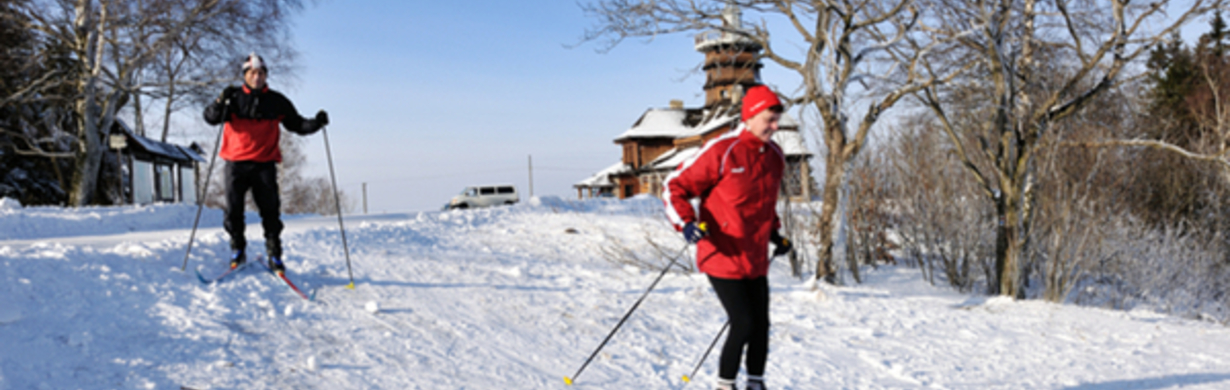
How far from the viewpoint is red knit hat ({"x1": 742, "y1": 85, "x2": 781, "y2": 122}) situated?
3514mm

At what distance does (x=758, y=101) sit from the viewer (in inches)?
139

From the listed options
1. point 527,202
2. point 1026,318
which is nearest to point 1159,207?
point 1026,318

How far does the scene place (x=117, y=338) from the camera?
399 centimetres

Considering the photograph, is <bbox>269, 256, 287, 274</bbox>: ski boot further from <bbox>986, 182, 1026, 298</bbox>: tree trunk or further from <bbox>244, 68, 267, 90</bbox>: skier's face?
<bbox>986, 182, 1026, 298</bbox>: tree trunk

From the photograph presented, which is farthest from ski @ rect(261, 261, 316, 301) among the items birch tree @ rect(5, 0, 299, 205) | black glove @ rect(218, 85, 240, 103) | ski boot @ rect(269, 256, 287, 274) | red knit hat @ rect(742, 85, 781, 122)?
birch tree @ rect(5, 0, 299, 205)

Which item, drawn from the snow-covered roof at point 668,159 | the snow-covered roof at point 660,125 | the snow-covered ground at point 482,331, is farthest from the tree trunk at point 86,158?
the snow-covered roof at point 660,125

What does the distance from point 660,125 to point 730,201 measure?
41.7m

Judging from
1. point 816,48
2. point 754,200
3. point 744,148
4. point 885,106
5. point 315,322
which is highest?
point 816,48

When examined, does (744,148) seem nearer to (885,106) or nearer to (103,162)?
(885,106)

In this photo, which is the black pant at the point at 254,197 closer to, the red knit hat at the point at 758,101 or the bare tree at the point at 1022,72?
the red knit hat at the point at 758,101

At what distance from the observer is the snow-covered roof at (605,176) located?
46.2 m

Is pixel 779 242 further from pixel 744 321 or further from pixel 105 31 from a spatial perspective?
pixel 105 31

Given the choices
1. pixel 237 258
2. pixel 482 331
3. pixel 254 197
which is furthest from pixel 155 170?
pixel 482 331

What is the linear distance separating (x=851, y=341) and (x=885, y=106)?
359 centimetres
